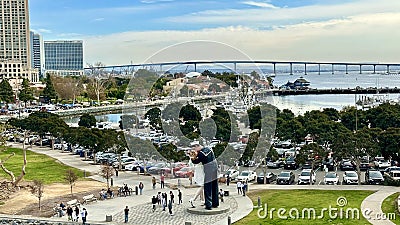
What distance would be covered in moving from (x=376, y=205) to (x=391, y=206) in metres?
0.63

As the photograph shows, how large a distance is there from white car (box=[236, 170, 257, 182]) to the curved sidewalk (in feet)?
22.5

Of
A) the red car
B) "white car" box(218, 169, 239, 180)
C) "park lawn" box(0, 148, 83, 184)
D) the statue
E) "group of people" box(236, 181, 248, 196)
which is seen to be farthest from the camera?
"park lawn" box(0, 148, 83, 184)

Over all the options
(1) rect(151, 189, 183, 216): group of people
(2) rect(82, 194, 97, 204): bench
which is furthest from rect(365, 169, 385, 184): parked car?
(2) rect(82, 194, 97, 204): bench

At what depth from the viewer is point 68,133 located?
131ft

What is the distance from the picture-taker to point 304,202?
2283 centimetres

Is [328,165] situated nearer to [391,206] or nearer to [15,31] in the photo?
[391,206]

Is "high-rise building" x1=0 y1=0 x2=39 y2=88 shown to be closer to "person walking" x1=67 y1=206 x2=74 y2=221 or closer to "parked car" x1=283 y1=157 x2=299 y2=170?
"parked car" x1=283 y1=157 x2=299 y2=170

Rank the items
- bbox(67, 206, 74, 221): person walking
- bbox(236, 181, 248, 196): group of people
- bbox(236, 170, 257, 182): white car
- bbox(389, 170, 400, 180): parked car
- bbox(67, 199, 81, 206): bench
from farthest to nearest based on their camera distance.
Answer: bbox(236, 170, 257, 182): white car, bbox(389, 170, 400, 180): parked car, bbox(236, 181, 248, 196): group of people, bbox(67, 199, 81, 206): bench, bbox(67, 206, 74, 221): person walking

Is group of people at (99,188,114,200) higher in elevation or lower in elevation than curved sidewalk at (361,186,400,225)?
lower

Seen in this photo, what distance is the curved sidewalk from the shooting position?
771 inches

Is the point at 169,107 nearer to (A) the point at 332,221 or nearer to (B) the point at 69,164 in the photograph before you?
(B) the point at 69,164

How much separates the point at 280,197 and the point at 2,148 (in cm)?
1979

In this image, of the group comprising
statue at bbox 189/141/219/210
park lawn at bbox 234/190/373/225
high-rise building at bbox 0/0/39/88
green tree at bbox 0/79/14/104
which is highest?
high-rise building at bbox 0/0/39/88

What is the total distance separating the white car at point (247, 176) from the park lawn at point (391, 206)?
7.72 meters
